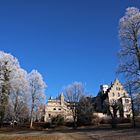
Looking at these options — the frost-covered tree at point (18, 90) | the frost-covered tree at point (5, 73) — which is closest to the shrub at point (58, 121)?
the frost-covered tree at point (18, 90)

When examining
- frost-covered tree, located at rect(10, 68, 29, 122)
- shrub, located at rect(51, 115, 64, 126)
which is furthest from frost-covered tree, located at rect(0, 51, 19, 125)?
shrub, located at rect(51, 115, 64, 126)

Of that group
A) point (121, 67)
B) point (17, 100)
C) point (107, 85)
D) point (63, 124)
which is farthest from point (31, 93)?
point (107, 85)

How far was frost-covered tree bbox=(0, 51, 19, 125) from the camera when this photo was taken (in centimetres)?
4794

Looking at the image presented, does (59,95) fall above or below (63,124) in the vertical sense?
above

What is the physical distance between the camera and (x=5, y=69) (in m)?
50.3

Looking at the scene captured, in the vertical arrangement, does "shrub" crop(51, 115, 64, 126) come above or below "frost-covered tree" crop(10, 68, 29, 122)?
below

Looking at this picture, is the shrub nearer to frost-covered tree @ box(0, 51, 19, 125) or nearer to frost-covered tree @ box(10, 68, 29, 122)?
frost-covered tree @ box(10, 68, 29, 122)

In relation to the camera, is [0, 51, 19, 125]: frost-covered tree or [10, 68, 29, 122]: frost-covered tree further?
[10, 68, 29, 122]: frost-covered tree

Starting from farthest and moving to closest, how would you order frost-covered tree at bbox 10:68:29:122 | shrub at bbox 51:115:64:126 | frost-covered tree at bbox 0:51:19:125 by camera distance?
1. shrub at bbox 51:115:64:126
2. frost-covered tree at bbox 10:68:29:122
3. frost-covered tree at bbox 0:51:19:125

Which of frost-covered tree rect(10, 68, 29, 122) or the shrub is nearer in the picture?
frost-covered tree rect(10, 68, 29, 122)

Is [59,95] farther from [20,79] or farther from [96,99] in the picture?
[20,79]

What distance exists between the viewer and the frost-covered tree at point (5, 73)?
47938 millimetres

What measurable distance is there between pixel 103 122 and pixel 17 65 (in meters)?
31.2

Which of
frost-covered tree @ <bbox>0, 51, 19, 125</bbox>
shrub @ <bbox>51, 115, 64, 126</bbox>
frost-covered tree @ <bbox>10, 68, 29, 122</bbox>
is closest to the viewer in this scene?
frost-covered tree @ <bbox>0, 51, 19, 125</bbox>
